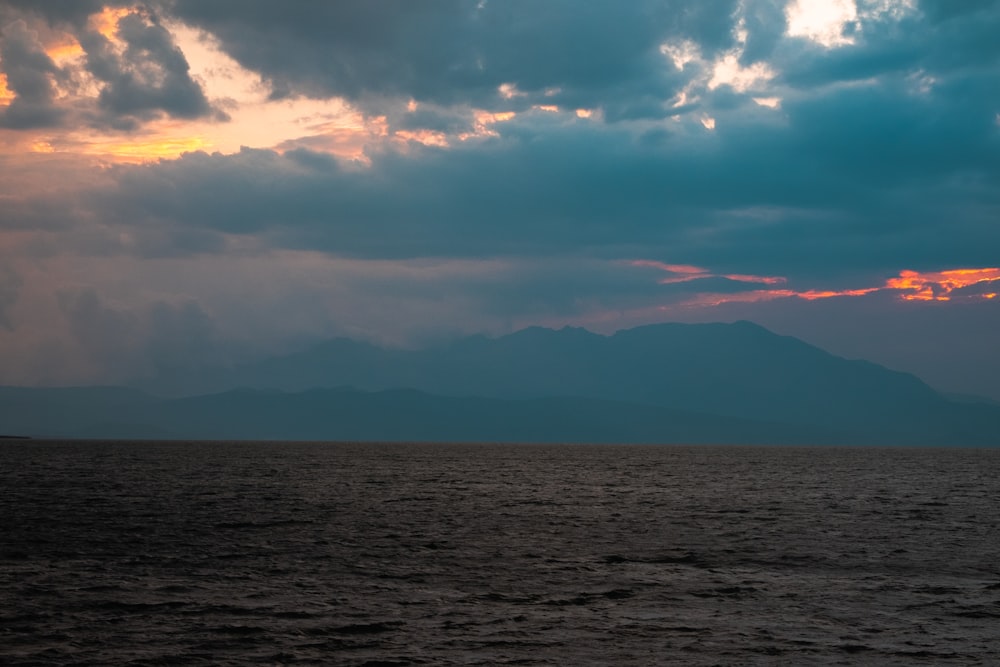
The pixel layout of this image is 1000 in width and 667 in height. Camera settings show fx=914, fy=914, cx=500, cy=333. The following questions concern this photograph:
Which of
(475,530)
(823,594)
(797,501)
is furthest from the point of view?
(797,501)

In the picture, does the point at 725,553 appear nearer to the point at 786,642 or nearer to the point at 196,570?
the point at 786,642

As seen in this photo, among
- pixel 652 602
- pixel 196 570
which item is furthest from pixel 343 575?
pixel 652 602

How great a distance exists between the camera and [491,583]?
42.0 meters

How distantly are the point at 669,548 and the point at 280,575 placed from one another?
78.2 ft

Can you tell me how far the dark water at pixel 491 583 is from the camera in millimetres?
29984

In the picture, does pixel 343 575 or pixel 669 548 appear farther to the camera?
pixel 669 548

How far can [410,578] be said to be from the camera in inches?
1708

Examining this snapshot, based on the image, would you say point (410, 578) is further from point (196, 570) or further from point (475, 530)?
point (475, 530)

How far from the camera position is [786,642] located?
102 feet

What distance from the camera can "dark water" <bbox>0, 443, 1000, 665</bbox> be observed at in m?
30.0

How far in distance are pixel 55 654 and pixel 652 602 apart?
22198mm

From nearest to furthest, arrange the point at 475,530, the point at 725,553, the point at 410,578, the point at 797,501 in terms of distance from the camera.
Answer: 1. the point at 410,578
2. the point at 725,553
3. the point at 475,530
4. the point at 797,501

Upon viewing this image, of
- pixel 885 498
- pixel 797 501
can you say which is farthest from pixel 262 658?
pixel 885 498

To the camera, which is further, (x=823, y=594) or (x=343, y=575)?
(x=343, y=575)
